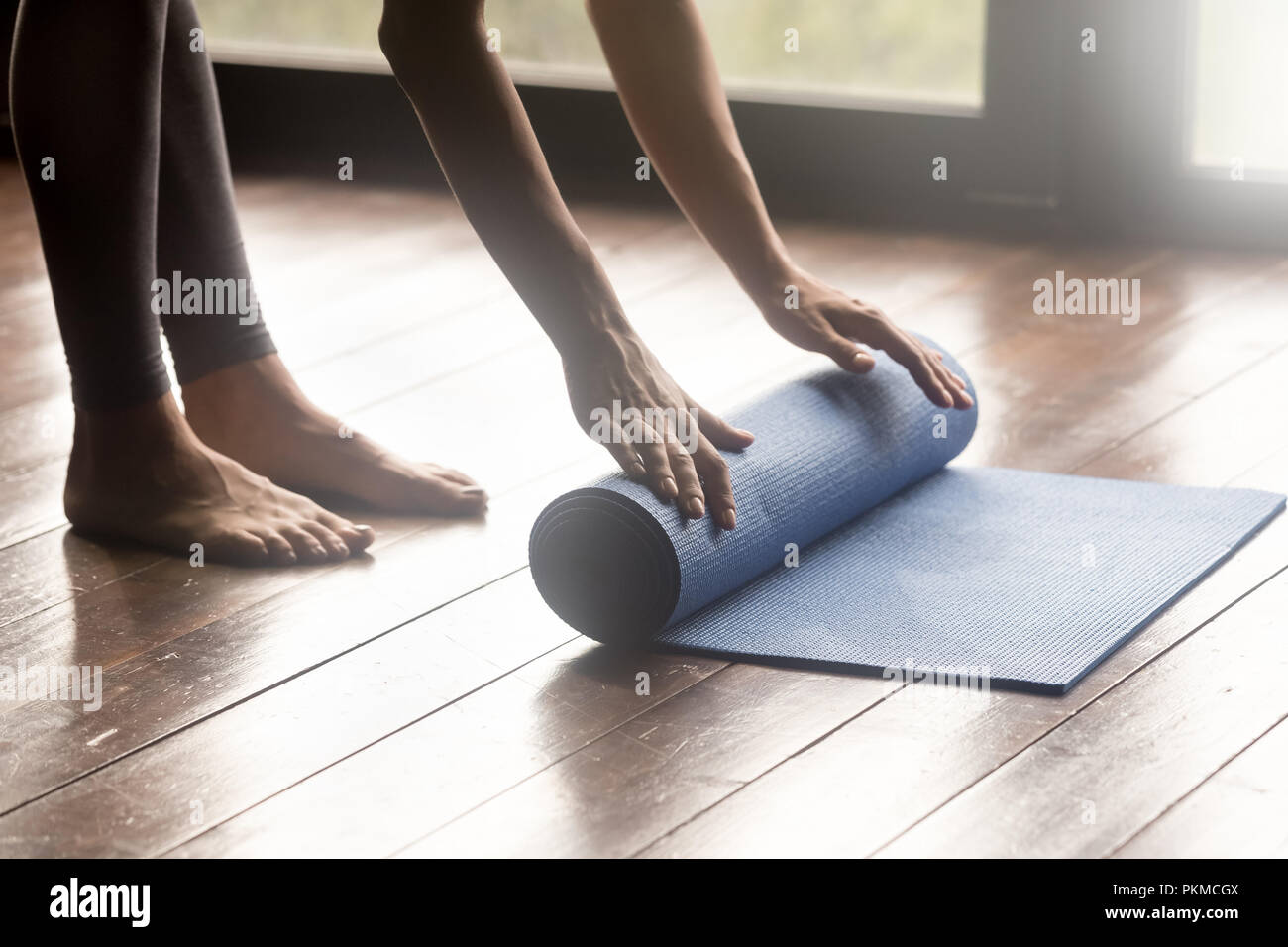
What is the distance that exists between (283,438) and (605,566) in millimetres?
616

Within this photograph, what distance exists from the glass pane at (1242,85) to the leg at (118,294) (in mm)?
1862

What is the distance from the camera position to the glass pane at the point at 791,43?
3230 mm

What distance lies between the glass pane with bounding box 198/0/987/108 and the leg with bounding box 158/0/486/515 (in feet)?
5.06

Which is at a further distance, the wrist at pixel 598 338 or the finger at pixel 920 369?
the finger at pixel 920 369

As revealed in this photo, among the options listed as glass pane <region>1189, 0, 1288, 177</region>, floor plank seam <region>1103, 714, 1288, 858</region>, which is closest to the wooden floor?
floor plank seam <region>1103, 714, 1288, 858</region>

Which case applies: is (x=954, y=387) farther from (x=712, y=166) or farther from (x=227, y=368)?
(x=227, y=368)

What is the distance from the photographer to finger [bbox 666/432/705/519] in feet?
5.35

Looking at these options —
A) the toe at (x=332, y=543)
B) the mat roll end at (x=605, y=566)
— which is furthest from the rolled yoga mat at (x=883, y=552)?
the toe at (x=332, y=543)

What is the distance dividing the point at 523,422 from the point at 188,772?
975mm

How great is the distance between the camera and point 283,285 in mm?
3061

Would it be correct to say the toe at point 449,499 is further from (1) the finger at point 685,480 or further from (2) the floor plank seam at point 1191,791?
(2) the floor plank seam at point 1191,791

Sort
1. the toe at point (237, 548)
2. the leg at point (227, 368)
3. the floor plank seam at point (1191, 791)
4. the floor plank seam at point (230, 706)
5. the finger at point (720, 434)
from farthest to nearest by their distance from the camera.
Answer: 1. the leg at point (227, 368)
2. the toe at point (237, 548)
3. the finger at point (720, 434)
4. the floor plank seam at point (230, 706)
5. the floor plank seam at point (1191, 791)

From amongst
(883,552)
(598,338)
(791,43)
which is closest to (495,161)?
(598,338)

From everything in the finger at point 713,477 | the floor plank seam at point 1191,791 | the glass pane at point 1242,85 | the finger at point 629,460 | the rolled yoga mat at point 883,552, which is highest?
the glass pane at point 1242,85
